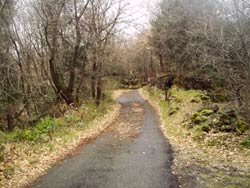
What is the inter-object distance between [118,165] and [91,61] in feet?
50.1

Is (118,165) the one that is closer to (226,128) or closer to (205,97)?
(226,128)

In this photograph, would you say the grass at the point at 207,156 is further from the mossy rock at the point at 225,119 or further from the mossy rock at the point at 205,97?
the mossy rock at the point at 205,97

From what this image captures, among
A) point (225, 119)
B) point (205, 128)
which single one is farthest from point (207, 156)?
point (225, 119)

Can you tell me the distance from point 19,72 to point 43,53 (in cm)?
433

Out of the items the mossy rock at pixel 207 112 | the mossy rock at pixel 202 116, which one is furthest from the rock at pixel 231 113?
the mossy rock at pixel 207 112

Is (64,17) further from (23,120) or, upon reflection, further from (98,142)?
(98,142)

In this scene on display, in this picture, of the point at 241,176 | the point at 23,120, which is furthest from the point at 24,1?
the point at 241,176

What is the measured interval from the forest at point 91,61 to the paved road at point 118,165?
6.35ft

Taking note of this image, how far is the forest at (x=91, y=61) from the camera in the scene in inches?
458

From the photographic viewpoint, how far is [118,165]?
954 cm

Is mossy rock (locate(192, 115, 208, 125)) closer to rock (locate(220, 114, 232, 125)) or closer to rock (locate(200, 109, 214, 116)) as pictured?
rock (locate(200, 109, 214, 116))

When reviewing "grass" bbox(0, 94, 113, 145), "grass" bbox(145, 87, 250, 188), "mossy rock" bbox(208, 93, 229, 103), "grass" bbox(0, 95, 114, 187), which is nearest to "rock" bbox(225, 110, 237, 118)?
"grass" bbox(145, 87, 250, 188)

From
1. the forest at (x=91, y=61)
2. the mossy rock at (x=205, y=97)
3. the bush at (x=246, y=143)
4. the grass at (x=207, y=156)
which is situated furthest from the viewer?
the mossy rock at (x=205, y=97)

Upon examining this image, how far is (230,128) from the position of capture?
39.5ft
